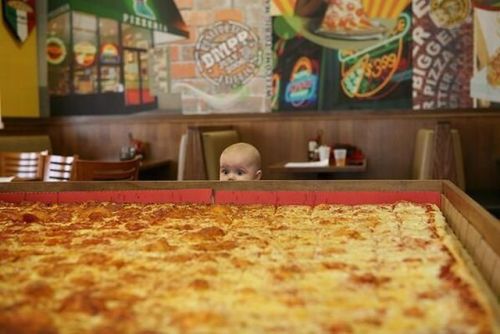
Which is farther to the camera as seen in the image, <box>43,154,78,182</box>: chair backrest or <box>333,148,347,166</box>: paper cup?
<box>333,148,347,166</box>: paper cup

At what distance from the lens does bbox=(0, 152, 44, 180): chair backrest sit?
15.2 ft

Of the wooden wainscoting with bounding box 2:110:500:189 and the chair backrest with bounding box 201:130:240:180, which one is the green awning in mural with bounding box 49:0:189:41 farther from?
the chair backrest with bounding box 201:130:240:180

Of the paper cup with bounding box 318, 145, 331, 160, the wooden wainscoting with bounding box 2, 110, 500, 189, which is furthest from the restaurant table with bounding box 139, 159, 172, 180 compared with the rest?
the paper cup with bounding box 318, 145, 331, 160

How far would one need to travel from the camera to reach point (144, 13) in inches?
239

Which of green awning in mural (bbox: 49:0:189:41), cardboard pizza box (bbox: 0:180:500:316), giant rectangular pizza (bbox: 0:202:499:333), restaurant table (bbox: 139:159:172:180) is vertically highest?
green awning in mural (bbox: 49:0:189:41)

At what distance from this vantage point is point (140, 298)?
4.12ft

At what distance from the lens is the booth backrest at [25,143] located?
557 cm

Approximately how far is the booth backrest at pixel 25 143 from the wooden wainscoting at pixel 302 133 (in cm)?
18

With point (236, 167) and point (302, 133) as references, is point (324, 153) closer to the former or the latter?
point (302, 133)

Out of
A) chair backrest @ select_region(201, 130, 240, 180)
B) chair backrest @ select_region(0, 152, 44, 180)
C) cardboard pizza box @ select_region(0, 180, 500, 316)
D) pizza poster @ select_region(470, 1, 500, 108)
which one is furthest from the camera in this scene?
pizza poster @ select_region(470, 1, 500, 108)

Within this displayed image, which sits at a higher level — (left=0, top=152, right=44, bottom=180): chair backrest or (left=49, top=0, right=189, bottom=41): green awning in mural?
(left=49, top=0, right=189, bottom=41): green awning in mural

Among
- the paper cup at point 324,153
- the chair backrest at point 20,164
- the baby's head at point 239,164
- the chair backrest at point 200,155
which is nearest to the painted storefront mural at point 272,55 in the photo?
the paper cup at point 324,153

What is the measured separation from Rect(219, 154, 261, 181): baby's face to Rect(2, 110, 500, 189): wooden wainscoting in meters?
2.78

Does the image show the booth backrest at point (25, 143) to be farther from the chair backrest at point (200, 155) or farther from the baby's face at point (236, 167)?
the baby's face at point (236, 167)
